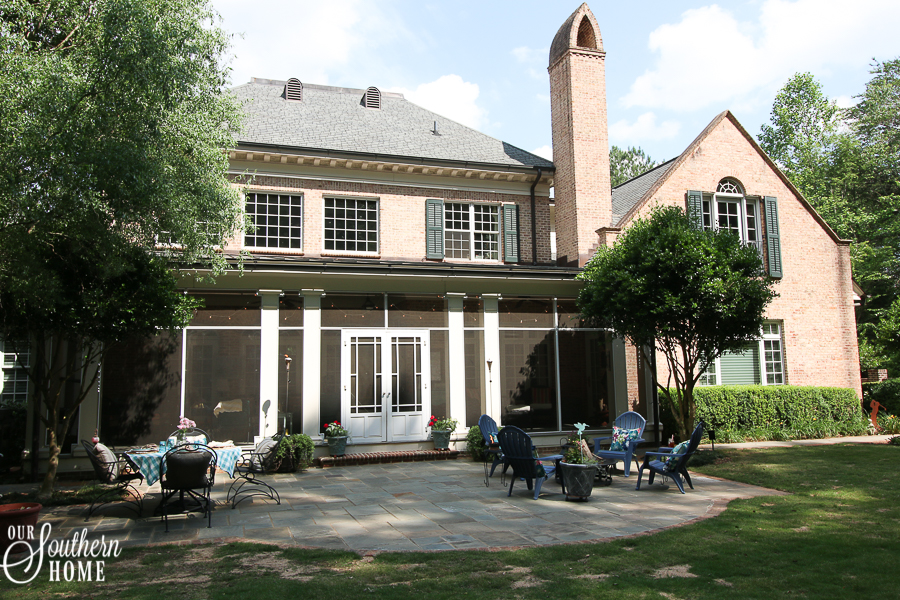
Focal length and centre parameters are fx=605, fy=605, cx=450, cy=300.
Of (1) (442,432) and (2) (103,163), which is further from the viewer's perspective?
(1) (442,432)

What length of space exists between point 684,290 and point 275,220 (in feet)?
33.4

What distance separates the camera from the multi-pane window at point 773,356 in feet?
57.3

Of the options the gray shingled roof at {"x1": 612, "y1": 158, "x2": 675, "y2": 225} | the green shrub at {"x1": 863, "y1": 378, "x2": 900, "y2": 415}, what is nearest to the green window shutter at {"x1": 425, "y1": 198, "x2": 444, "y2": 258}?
the gray shingled roof at {"x1": 612, "y1": 158, "x2": 675, "y2": 225}

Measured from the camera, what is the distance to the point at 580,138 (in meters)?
17.0

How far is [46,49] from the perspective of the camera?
27.8ft

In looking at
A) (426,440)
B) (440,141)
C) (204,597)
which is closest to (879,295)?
(440,141)

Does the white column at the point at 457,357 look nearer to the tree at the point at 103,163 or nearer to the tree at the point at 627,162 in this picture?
the tree at the point at 103,163

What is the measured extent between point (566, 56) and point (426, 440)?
11467 millimetres

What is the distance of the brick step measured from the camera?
12.5m

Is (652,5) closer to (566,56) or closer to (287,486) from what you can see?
(566,56)

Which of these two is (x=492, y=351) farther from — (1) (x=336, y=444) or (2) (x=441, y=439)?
(1) (x=336, y=444)

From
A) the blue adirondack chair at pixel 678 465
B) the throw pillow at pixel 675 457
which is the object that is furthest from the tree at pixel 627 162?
the throw pillow at pixel 675 457

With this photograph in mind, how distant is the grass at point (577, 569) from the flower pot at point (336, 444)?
241 inches

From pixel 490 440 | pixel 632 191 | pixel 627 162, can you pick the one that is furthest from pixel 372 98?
pixel 627 162
